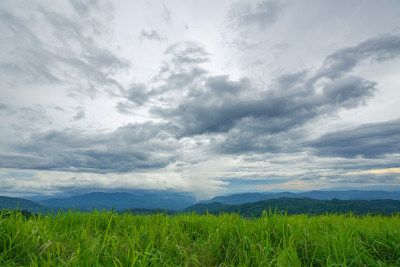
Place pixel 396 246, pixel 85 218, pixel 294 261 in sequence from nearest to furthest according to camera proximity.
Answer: pixel 294 261 < pixel 396 246 < pixel 85 218

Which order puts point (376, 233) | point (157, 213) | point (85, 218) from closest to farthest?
point (376, 233) → point (85, 218) → point (157, 213)

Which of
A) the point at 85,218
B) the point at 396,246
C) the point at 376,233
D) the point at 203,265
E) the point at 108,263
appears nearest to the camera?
the point at 108,263

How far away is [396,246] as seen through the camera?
510cm

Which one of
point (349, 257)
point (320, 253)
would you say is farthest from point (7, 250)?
point (349, 257)

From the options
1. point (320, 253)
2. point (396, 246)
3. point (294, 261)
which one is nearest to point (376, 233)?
point (396, 246)

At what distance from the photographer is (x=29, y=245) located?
4883 millimetres

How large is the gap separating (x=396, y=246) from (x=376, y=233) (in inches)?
39.7

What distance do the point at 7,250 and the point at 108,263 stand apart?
2354mm

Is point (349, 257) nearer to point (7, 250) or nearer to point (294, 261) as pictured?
point (294, 261)

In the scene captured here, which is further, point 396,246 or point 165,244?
point 165,244

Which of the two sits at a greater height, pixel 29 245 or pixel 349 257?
pixel 29 245

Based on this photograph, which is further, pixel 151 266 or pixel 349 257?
pixel 349 257

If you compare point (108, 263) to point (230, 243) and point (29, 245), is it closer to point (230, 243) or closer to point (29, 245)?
point (29, 245)

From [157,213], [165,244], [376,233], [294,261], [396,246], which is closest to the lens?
[294,261]
